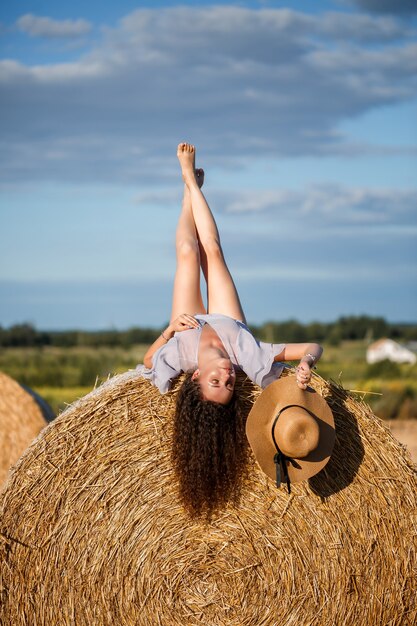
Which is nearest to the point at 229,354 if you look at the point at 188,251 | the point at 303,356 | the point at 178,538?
the point at 303,356

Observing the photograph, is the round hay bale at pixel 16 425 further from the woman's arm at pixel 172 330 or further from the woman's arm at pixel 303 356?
the woman's arm at pixel 303 356

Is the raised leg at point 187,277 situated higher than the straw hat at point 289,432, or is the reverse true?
the raised leg at point 187,277

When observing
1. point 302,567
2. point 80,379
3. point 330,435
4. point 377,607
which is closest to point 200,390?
point 330,435

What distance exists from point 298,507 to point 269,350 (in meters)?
0.95

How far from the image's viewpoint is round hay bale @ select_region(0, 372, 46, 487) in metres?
9.30

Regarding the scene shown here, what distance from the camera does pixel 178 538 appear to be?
5.82 meters

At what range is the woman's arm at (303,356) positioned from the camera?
567cm

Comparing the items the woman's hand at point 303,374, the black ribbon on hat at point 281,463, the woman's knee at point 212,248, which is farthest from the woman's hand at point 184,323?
the woman's knee at point 212,248

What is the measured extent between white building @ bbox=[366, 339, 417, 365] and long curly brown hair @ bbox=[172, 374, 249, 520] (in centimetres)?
2943

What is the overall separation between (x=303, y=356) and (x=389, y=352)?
30673 mm

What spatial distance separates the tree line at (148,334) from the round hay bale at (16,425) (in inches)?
1050

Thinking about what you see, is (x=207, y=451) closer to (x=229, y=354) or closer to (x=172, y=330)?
(x=229, y=354)

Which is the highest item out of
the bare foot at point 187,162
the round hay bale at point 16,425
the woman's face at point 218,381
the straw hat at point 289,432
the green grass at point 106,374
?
the bare foot at point 187,162

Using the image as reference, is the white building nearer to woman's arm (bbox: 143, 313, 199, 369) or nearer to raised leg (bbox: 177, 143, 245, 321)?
raised leg (bbox: 177, 143, 245, 321)
